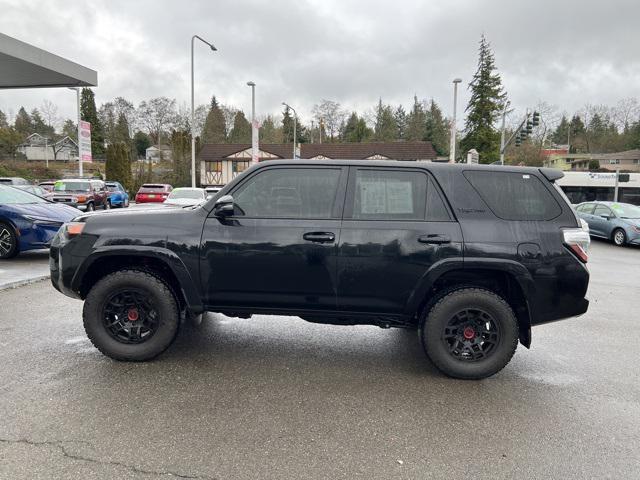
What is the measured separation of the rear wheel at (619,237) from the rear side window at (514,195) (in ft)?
45.4

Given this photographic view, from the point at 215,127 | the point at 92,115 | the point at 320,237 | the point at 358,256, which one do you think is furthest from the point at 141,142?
the point at 358,256

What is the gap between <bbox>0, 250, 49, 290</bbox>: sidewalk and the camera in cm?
699

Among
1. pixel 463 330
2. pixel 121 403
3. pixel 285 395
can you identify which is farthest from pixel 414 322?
pixel 121 403

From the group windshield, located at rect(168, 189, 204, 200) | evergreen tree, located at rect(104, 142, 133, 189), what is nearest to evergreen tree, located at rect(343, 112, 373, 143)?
evergreen tree, located at rect(104, 142, 133, 189)

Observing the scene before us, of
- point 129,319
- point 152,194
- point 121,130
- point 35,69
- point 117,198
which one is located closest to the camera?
point 129,319

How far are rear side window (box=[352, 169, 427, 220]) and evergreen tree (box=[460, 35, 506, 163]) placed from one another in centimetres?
4922

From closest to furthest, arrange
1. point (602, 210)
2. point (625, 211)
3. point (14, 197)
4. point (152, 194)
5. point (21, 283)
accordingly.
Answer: point (21, 283) → point (14, 197) → point (625, 211) → point (602, 210) → point (152, 194)

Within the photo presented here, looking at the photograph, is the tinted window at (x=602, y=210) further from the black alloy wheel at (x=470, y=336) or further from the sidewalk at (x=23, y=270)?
the sidewalk at (x=23, y=270)

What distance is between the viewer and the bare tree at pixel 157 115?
232 feet

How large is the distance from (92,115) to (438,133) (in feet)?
194

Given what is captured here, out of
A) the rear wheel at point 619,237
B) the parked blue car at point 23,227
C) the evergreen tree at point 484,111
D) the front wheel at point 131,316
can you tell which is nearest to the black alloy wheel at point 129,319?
the front wheel at point 131,316

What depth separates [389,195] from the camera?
13.0 ft

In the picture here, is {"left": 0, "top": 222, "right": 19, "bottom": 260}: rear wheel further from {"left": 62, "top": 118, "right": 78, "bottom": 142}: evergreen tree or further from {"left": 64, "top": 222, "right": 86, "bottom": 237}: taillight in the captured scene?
{"left": 62, "top": 118, "right": 78, "bottom": 142}: evergreen tree

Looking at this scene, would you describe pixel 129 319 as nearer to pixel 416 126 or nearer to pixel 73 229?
pixel 73 229
